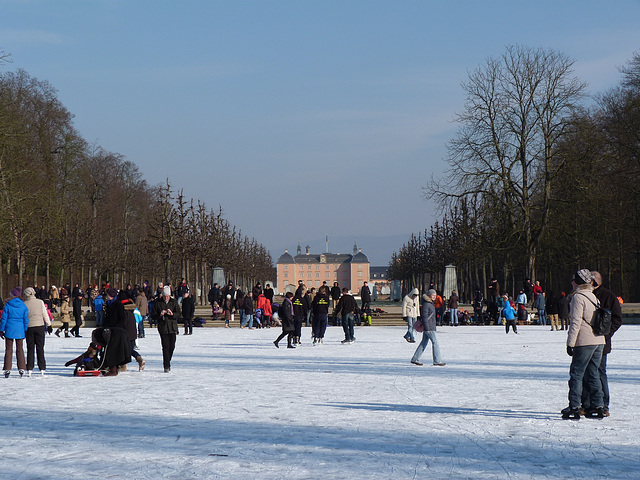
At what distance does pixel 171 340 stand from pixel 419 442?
26.2 feet

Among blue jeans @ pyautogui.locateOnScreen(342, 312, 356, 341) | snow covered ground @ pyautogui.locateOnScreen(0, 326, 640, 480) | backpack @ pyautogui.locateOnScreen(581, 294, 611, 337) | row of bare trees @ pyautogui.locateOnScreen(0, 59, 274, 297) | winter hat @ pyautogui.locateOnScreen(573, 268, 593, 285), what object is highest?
row of bare trees @ pyautogui.locateOnScreen(0, 59, 274, 297)

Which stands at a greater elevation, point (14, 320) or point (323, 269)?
point (323, 269)

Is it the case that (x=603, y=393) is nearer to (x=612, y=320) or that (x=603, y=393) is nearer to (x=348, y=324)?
(x=612, y=320)

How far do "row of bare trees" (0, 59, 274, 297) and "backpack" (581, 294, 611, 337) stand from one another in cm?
3057

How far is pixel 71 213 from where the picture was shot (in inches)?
2302

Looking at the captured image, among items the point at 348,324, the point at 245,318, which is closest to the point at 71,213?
the point at 245,318

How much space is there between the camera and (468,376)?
1390cm

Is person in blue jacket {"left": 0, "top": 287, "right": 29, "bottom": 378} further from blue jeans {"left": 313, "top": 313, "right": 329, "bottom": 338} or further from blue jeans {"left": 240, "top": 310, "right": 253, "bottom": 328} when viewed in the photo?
blue jeans {"left": 240, "top": 310, "right": 253, "bottom": 328}

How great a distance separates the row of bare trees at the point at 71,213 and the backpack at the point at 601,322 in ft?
100

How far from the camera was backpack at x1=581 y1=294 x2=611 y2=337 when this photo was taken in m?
8.88

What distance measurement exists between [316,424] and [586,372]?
2.86 m

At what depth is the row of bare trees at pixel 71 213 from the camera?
4084cm

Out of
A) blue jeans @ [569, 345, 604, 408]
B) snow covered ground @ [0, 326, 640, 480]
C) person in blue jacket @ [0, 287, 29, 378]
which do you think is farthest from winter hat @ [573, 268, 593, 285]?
person in blue jacket @ [0, 287, 29, 378]

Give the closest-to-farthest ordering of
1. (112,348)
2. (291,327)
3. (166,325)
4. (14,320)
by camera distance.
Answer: (14,320) < (112,348) < (166,325) < (291,327)
